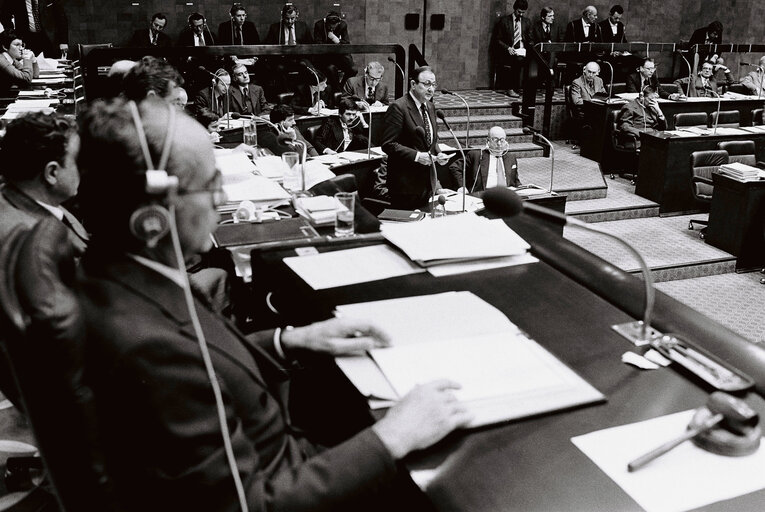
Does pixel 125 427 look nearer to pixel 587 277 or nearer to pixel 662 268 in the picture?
pixel 587 277

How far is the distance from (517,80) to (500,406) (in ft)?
37.0

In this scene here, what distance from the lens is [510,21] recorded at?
1173 cm

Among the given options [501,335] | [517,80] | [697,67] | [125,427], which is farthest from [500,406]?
[697,67]

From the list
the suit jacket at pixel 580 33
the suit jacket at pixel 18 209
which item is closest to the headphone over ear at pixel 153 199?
the suit jacket at pixel 18 209

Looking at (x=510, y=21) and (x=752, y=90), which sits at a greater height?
(x=510, y=21)

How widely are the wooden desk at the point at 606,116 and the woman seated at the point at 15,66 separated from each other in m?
6.36

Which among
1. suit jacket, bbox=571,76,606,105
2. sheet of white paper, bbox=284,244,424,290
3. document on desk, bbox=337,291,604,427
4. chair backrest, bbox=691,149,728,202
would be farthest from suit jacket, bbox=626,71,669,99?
document on desk, bbox=337,291,604,427

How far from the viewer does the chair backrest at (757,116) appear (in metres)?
9.70

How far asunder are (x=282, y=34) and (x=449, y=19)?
291 cm

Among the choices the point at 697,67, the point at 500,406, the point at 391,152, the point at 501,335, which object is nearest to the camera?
the point at 500,406

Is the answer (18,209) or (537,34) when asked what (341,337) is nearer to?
(18,209)

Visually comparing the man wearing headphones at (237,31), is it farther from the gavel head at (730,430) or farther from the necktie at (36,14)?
the gavel head at (730,430)

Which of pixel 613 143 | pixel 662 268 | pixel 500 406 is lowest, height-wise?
pixel 662 268

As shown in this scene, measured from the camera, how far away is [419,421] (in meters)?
1.16
